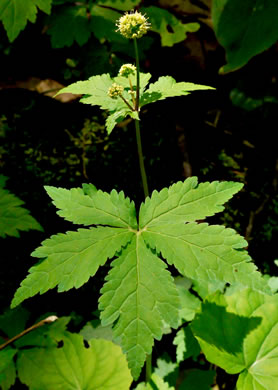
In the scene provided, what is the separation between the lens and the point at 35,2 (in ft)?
7.24

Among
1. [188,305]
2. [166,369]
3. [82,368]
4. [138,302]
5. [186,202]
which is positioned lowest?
[166,369]

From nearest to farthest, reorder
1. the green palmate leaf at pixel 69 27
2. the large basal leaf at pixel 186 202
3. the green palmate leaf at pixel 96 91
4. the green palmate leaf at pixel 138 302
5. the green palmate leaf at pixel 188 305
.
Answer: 1. the green palmate leaf at pixel 138 302
2. the large basal leaf at pixel 186 202
3. the green palmate leaf at pixel 96 91
4. the green palmate leaf at pixel 188 305
5. the green palmate leaf at pixel 69 27

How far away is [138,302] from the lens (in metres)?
1.28

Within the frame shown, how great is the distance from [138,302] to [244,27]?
1.67m

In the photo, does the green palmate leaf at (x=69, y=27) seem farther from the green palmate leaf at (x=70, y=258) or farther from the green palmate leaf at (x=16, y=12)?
the green palmate leaf at (x=70, y=258)

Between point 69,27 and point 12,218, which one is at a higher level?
point 69,27

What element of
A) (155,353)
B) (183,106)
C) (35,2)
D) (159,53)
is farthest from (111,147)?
(155,353)

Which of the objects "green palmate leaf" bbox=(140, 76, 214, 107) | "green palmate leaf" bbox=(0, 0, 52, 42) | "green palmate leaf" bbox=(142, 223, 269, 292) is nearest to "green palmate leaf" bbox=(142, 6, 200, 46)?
"green palmate leaf" bbox=(0, 0, 52, 42)

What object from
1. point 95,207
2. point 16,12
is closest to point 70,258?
point 95,207

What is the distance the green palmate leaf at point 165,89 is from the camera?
153cm

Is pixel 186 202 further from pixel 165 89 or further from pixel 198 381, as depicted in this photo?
pixel 198 381

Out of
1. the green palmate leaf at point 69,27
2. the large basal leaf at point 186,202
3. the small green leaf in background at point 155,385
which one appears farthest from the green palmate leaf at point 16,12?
the small green leaf in background at point 155,385

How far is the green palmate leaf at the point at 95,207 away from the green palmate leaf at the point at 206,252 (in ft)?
0.40

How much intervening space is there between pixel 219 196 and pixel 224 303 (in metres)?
0.59
